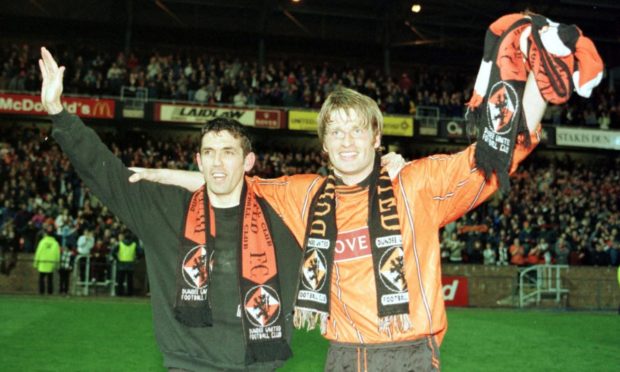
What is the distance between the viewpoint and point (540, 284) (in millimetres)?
20094

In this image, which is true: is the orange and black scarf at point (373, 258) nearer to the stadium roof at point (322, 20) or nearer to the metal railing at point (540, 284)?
the metal railing at point (540, 284)

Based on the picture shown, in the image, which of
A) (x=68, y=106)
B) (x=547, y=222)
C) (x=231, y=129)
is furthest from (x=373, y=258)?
(x=68, y=106)

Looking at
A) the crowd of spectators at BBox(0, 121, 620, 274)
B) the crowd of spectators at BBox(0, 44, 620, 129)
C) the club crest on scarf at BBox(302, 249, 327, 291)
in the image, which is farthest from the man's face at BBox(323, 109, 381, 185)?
the crowd of spectators at BBox(0, 44, 620, 129)

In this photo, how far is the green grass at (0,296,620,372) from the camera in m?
9.23

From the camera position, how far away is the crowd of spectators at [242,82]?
28891 mm

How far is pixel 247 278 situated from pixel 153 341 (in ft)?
24.2

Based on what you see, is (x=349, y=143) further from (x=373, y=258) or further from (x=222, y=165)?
(x=222, y=165)

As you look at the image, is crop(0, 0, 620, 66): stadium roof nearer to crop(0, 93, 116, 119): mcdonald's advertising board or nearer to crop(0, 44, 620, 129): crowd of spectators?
crop(0, 44, 620, 129): crowd of spectators

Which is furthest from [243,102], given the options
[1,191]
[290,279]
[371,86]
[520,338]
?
[290,279]

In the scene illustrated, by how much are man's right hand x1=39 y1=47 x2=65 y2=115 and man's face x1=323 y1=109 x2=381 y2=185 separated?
1538 millimetres

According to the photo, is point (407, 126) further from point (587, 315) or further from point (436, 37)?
point (587, 315)

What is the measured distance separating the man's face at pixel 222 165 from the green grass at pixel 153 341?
5207 mm

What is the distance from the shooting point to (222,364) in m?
3.80

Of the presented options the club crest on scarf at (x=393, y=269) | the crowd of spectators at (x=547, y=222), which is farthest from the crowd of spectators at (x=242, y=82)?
the club crest on scarf at (x=393, y=269)
